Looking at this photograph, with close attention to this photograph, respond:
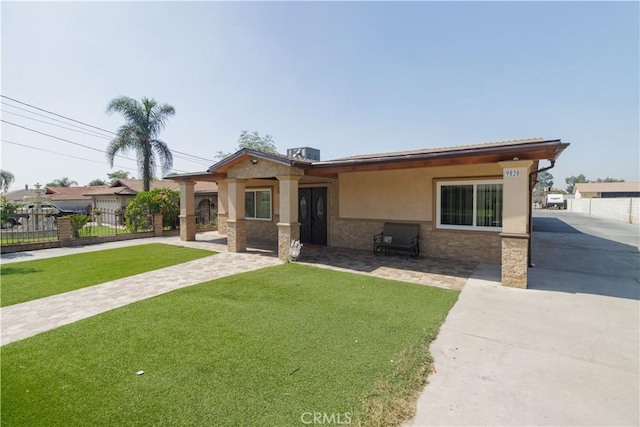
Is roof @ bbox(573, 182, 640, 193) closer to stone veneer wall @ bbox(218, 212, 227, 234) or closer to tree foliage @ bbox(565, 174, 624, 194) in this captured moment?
tree foliage @ bbox(565, 174, 624, 194)

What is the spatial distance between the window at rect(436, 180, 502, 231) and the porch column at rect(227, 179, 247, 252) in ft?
24.2

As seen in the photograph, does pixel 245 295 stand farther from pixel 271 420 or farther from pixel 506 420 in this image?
pixel 506 420

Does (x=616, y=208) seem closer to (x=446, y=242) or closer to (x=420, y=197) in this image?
(x=446, y=242)

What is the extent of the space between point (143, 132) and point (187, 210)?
11.9 m

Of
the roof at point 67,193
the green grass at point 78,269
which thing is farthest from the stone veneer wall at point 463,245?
the roof at point 67,193

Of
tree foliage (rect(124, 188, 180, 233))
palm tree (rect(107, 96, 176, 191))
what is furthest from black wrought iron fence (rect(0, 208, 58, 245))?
palm tree (rect(107, 96, 176, 191))

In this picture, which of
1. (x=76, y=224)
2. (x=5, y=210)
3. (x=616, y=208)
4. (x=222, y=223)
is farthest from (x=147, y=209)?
(x=616, y=208)

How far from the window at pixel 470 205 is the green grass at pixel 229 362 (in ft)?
14.7

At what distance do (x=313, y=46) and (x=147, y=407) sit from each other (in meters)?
13.2

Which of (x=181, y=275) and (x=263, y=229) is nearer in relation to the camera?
(x=181, y=275)

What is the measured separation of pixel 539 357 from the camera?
3.83 meters

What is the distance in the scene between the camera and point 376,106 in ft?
57.2

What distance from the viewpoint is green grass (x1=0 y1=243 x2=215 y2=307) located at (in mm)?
6980

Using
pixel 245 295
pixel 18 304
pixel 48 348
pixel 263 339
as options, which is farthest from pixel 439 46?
pixel 18 304
